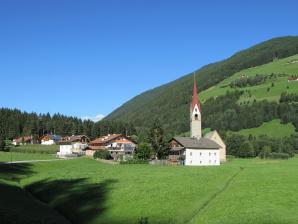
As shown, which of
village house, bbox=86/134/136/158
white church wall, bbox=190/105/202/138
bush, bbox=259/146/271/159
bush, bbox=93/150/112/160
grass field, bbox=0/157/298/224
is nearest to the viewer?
grass field, bbox=0/157/298/224

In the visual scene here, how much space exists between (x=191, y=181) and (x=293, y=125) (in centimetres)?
14245

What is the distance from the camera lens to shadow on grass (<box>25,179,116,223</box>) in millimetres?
40062

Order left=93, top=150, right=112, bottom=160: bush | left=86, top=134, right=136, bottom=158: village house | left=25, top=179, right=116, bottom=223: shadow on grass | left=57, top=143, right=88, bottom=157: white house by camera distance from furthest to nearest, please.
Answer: left=57, top=143, right=88, bottom=157: white house, left=86, top=134, right=136, bottom=158: village house, left=93, top=150, right=112, bottom=160: bush, left=25, top=179, right=116, bottom=223: shadow on grass

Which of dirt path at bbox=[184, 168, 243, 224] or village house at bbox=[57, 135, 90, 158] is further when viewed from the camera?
village house at bbox=[57, 135, 90, 158]

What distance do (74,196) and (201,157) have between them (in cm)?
7375

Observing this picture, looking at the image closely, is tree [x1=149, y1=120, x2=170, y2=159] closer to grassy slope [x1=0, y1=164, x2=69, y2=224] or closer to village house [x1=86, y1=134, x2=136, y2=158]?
village house [x1=86, y1=134, x2=136, y2=158]

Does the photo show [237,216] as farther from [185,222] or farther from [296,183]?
[296,183]

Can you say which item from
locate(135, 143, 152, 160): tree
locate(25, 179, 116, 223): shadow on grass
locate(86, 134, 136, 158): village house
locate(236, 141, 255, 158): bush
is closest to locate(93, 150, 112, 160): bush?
locate(135, 143, 152, 160): tree

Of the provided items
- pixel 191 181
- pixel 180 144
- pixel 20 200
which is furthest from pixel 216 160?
pixel 20 200

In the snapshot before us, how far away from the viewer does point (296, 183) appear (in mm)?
54781

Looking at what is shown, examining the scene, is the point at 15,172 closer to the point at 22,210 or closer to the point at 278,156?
the point at 22,210

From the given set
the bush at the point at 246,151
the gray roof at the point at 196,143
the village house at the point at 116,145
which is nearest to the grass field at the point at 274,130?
the bush at the point at 246,151

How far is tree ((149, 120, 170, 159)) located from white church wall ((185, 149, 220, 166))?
566 cm

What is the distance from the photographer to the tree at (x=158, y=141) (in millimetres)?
115625
